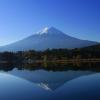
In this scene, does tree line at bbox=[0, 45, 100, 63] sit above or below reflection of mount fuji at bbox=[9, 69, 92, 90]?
above

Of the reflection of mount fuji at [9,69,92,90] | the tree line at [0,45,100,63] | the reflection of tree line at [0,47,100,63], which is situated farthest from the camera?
the tree line at [0,45,100,63]

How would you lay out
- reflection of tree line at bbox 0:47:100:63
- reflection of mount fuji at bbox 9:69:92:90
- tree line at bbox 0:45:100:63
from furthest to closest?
1. tree line at bbox 0:45:100:63
2. reflection of tree line at bbox 0:47:100:63
3. reflection of mount fuji at bbox 9:69:92:90

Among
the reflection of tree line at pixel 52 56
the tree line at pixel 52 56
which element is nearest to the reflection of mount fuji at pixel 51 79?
the reflection of tree line at pixel 52 56

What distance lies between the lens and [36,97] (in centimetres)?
1245

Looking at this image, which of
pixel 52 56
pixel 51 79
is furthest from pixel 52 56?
pixel 51 79

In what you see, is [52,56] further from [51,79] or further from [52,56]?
[51,79]

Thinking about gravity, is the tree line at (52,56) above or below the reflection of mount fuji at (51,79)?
above

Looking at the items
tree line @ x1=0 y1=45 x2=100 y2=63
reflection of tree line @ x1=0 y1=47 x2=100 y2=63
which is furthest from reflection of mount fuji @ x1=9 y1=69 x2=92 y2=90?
tree line @ x1=0 y1=45 x2=100 y2=63

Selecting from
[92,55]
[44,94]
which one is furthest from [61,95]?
[92,55]

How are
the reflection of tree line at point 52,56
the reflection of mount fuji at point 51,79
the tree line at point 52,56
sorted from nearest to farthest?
the reflection of mount fuji at point 51,79
the reflection of tree line at point 52,56
the tree line at point 52,56

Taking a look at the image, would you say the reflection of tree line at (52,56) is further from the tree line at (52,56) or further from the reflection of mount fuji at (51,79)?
the reflection of mount fuji at (51,79)

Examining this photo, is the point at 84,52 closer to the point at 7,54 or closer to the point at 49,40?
the point at 7,54

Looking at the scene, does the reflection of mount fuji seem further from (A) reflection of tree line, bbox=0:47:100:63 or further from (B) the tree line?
(B) the tree line

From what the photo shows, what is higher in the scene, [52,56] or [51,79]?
[52,56]
